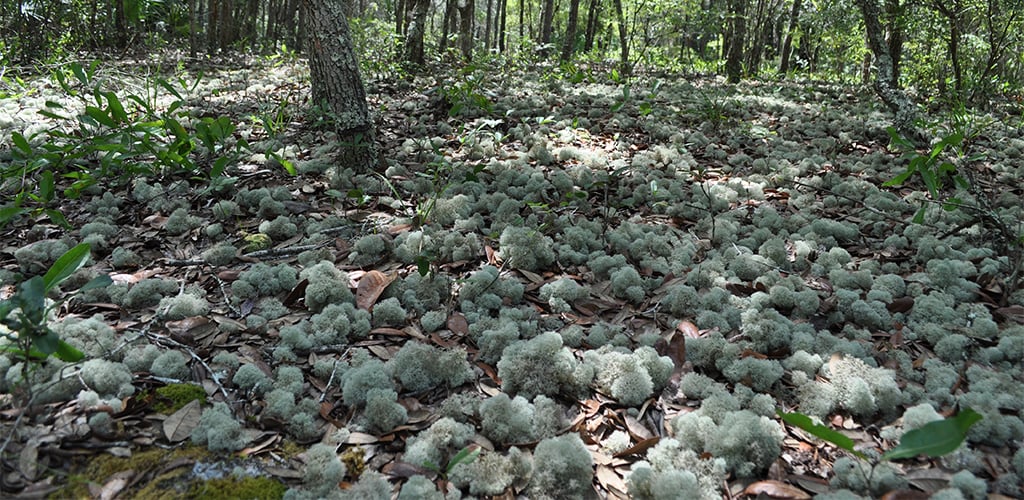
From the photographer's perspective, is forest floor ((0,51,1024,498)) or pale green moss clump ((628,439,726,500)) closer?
pale green moss clump ((628,439,726,500))

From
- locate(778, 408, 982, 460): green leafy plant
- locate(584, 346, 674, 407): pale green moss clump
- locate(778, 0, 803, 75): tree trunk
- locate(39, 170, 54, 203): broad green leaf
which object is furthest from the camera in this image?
locate(778, 0, 803, 75): tree trunk

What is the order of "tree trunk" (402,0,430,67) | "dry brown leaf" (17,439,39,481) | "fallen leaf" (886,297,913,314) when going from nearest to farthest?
1. "dry brown leaf" (17,439,39,481)
2. "fallen leaf" (886,297,913,314)
3. "tree trunk" (402,0,430,67)

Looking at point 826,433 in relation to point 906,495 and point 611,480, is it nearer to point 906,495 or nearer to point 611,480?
point 906,495

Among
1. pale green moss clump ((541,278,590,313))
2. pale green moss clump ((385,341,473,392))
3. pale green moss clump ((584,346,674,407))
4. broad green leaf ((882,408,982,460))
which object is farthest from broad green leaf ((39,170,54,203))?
broad green leaf ((882,408,982,460))

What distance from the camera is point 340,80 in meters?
3.71

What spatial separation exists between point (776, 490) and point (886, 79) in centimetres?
477

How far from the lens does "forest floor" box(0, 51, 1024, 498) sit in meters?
1.65

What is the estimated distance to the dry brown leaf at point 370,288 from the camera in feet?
8.00

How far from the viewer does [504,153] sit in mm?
4270

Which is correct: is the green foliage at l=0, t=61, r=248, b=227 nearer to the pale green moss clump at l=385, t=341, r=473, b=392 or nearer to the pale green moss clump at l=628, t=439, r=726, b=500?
the pale green moss clump at l=385, t=341, r=473, b=392

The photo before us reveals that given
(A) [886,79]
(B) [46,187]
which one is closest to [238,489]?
(B) [46,187]

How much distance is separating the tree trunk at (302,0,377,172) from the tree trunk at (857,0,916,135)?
4122mm

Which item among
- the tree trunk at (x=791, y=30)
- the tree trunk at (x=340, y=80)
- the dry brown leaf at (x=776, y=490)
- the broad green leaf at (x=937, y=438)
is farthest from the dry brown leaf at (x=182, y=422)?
the tree trunk at (x=791, y=30)

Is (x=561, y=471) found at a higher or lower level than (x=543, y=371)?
lower
